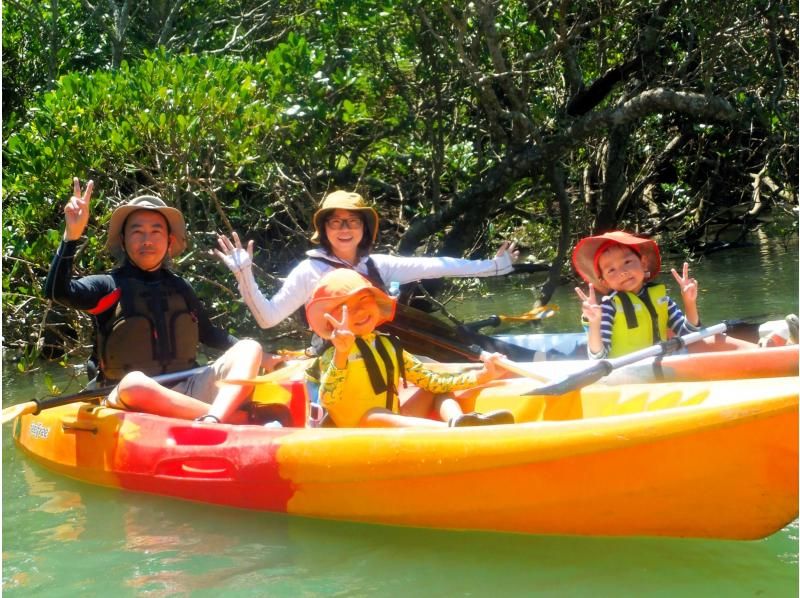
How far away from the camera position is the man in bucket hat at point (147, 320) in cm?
414

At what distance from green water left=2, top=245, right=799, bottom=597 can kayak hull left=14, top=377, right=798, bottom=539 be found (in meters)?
0.07

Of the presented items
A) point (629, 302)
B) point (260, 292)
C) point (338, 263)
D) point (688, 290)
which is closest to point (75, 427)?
point (260, 292)

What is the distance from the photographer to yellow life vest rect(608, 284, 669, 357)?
4.39 m

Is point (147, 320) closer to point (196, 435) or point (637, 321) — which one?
point (196, 435)

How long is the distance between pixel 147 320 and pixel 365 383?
1.21 m

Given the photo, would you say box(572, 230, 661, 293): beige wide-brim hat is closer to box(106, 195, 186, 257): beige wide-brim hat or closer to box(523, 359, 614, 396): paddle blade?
box(523, 359, 614, 396): paddle blade

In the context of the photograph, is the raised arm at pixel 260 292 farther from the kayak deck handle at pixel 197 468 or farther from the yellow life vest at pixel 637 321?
the yellow life vest at pixel 637 321

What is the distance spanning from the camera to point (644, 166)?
35.1 feet

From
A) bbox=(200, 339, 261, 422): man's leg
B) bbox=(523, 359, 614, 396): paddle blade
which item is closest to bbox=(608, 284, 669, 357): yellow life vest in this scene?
bbox=(523, 359, 614, 396): paddle blade

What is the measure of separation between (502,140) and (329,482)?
520 centimetres

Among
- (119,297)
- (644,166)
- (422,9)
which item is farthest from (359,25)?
(644,166)

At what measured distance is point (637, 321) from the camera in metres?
4.39

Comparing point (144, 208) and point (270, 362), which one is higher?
point (144, 208)

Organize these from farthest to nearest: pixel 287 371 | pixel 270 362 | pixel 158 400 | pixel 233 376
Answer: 1. pixel 270 362
2. pixel 287 371
3. pixel 233 376
4. pixel 158 400
